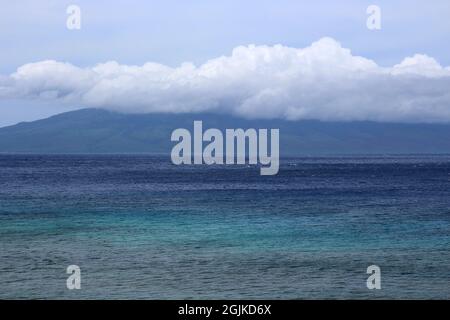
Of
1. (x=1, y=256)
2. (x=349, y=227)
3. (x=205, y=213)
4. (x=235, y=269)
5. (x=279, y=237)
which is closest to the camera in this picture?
(x=235, y=269)

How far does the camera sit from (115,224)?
61188 millimetres

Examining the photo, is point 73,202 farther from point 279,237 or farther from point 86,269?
point 86,269

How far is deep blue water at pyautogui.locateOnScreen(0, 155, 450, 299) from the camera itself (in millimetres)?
33688

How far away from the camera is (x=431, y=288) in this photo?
109 ft

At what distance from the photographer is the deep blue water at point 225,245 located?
33.7 meters

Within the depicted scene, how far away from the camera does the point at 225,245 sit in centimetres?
4712

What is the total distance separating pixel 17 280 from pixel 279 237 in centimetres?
2324

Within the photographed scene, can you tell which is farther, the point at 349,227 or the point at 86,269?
the point at 349,227

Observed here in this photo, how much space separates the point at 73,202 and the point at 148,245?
126 feet
